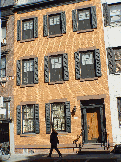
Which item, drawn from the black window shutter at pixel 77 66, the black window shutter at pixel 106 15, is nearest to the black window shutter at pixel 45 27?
the black window shutter at pixel 77 66

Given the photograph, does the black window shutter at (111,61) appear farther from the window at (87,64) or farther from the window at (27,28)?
the window at (27,28)

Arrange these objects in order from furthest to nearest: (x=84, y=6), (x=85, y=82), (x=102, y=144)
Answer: (x=84, y=6), (x=85, y=82), (x=102, y=144)

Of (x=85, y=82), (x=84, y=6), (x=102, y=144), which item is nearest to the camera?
(x=102, y=144)

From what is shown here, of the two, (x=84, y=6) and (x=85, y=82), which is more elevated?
(x=84, y=6)

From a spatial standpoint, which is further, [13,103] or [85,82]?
[13,103]

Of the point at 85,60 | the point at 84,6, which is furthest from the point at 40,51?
the point at 84,6

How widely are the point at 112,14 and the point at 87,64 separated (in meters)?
4.21

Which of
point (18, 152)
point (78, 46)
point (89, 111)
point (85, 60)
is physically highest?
point (78, 46)

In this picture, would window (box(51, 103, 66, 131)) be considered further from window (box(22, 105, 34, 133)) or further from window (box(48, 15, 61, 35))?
window (box(48, 15, 61, 35))

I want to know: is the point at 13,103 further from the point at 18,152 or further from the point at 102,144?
the point at 102,144

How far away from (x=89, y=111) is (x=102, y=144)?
2.40m

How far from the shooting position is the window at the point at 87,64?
49.6 feet

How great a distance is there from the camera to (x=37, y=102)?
51.3 ft

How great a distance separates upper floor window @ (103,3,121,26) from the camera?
15.4 m
